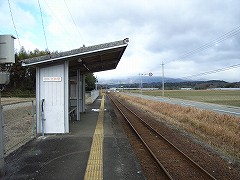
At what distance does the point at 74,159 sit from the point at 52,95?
361 centimetres

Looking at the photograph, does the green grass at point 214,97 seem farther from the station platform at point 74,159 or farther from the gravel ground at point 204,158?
the station platform at point 74,159

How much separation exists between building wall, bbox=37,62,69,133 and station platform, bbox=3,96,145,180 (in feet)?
1.91

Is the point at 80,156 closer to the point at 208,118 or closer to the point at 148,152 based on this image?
the point at 148,152

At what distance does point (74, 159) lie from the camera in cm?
641

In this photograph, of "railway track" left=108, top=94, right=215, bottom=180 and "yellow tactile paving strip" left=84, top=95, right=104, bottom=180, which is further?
"railway track" left=108, top=94, right=215, bottom=180

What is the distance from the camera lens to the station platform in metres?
5.35

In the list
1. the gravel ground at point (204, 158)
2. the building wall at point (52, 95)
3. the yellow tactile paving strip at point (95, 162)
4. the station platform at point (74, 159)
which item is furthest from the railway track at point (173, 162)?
the building wall at point (52, 95)

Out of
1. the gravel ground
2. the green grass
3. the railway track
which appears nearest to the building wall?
the gravel ground

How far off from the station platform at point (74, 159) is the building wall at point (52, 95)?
582 millimetres

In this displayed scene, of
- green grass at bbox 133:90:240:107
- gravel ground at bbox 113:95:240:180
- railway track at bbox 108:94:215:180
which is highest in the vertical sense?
railway track at bbox 108:94:215:180

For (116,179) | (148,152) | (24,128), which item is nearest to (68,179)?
(116,179)

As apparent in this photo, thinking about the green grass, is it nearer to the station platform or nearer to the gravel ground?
the gravel ground

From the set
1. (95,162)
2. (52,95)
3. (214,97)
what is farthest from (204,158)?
(214,97)

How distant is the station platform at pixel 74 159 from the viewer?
5.35 metres
